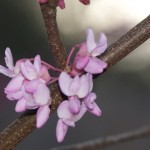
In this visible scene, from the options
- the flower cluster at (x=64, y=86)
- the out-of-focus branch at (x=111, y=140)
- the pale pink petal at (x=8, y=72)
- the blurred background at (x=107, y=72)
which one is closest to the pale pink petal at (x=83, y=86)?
the flower cluster at (x=64, y=86)

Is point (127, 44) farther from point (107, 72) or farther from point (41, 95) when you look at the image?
point (107, 72)

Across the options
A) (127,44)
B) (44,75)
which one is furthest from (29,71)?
(127,44)

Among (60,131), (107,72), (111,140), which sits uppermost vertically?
(60,131)

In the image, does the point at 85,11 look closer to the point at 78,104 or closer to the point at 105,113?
the point at 105,113

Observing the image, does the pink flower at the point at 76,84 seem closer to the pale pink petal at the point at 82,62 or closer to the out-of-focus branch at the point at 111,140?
the pale pink petal at the point at 82,62

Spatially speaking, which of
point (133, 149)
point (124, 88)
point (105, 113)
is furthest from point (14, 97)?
point (124, 88)

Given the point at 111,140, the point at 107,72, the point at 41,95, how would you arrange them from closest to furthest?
the point at 41,95 → the point at 111,140 → the point at 107,72
